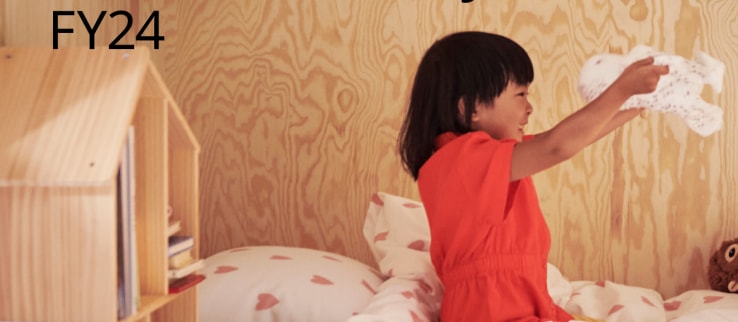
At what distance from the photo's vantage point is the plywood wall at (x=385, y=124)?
6.89ft

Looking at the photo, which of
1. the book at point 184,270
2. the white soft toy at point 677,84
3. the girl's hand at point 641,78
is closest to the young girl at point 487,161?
the girl's hand at point 641,78

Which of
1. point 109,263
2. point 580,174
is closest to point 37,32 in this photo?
point 109,263

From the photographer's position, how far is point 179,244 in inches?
45.4

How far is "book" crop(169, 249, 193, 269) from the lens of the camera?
1.14 meters

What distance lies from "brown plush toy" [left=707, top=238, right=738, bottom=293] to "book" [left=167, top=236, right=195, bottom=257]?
132cm

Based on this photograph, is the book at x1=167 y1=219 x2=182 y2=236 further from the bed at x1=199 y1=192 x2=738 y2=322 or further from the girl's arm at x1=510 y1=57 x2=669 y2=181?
the girl's arm at x1=510 y1=57 x2=669 y2=181

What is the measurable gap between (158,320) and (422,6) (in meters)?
1.20

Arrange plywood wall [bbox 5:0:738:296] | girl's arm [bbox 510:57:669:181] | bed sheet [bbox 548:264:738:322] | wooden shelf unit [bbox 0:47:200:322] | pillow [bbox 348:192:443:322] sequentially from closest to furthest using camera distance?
wooden shelf unit [bbox 0:47:200:322]
girl's arm [bbox 510:57:669:181]
pillow [bbox 348:192:443:322]
bed sheet [bbox 548:264:738:322]
plywood wall [bbox 5:0:738:296]

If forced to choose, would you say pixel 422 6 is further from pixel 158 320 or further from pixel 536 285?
pixel 158 320

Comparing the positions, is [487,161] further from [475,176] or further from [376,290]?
[376,290]

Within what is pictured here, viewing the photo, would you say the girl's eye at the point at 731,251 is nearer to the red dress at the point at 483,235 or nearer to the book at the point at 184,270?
the red dress at the point at 483,235

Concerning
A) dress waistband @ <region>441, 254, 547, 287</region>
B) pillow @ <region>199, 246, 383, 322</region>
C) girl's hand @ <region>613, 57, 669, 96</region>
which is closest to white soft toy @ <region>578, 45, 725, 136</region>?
girl's hand @ <region>613, 57, 669, 96</region>

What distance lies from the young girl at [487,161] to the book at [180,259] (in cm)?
47

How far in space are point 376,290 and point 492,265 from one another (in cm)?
32
